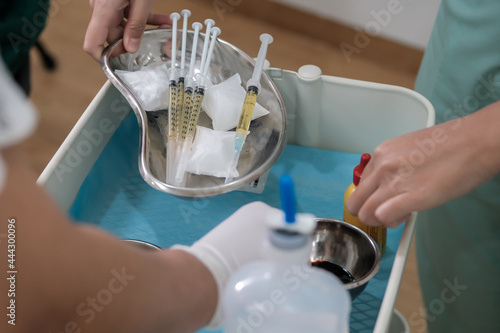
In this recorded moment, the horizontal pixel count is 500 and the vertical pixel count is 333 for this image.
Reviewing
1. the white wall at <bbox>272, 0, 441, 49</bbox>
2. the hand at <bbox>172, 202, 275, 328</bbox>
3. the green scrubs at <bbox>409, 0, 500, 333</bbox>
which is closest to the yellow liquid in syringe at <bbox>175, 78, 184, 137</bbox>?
the hand at <bbox>172, 202, 275, 328</bbox>

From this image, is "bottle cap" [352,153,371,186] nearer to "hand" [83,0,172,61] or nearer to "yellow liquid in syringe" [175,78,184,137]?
"yellow liquid in syringe" [175,78,184,137]

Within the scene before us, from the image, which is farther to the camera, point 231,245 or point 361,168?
point 361,168

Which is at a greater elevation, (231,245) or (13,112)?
(13,112)

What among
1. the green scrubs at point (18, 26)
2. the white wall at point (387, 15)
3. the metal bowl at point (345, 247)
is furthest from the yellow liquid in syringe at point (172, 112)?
the white wall at point (387, 15)

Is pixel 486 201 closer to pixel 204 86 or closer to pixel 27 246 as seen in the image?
pixel 204 86

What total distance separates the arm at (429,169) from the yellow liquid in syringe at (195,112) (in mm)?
274

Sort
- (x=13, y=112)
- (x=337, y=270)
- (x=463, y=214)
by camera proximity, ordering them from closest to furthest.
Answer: (x=13, y=112)
(x=337, y=270)
(x=463, y=214)

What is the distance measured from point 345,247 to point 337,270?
35 millimetres

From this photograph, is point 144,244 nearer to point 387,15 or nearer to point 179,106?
point 179,106

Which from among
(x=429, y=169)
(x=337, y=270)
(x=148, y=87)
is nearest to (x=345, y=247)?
(x=337, y=270)

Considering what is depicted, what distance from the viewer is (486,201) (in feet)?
3.14

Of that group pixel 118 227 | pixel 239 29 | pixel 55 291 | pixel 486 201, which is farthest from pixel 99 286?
pixel 239 29

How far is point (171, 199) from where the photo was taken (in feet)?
2.95

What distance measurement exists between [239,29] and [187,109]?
1.40 meters
